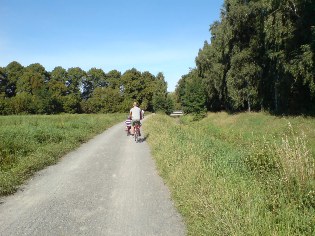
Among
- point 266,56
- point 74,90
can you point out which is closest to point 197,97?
point 266,56

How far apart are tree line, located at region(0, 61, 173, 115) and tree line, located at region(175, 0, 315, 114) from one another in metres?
38.7

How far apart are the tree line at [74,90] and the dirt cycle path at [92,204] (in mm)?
68539

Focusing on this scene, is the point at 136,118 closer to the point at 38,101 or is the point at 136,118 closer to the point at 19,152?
the point at 19,152

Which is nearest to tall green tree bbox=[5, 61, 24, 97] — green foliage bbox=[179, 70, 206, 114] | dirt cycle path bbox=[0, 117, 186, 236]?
green foliage bbox=[179, 70, 206, 114]

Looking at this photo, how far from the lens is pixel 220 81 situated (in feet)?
142

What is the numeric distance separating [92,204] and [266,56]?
3029 centimetres

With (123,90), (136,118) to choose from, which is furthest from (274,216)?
(123,90)

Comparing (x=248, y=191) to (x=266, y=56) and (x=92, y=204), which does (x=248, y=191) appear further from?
(x=266, y=56)

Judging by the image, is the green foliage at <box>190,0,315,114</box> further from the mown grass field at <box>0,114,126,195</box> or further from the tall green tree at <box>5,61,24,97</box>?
the tall green tree at <box>5,61,24,97</box>

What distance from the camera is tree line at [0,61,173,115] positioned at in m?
75.0

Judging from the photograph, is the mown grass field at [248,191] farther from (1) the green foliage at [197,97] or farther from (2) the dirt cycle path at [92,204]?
(1) the green foliage at [197,97]

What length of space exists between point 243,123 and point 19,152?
79.7 feet

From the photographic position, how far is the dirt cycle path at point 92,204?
5.41 metres

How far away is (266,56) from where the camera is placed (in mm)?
33094
